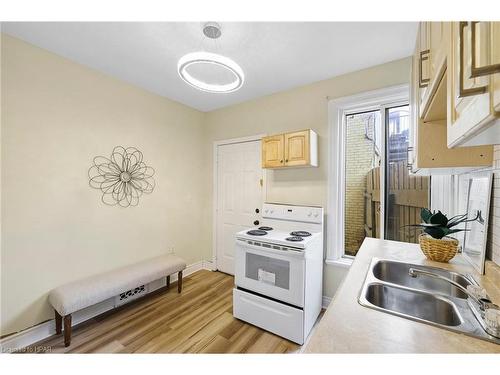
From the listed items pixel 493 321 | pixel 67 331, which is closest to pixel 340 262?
pixel 493 321

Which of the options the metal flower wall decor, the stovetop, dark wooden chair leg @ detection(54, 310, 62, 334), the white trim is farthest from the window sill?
dark wooden chair leg @ detection(54, 310, 62, 334)

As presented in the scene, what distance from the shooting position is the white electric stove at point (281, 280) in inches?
71.7

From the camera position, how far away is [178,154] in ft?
10.1

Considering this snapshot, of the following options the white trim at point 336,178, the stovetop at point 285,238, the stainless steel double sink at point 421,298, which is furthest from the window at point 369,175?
the stainless steel double sink at point 421,298

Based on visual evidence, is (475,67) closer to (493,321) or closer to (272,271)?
(493,321)

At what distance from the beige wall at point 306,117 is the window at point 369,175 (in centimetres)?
10

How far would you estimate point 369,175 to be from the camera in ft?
7.47

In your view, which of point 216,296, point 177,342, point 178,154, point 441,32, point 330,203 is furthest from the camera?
point 178,154

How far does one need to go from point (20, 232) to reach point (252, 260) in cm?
202

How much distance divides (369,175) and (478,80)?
2.07m

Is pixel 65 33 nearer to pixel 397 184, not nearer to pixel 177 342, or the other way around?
pixel 177 342

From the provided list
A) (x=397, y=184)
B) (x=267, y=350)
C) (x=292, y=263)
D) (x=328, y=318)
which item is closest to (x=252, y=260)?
(x=292, y=263)

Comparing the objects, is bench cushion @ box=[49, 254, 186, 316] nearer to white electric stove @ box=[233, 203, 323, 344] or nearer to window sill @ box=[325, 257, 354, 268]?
white electric stove @ box=[233, 203, 323, 344]
